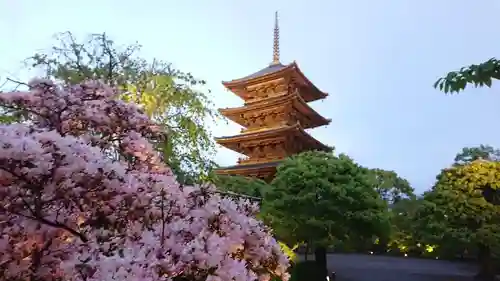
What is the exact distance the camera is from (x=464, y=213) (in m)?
14.6

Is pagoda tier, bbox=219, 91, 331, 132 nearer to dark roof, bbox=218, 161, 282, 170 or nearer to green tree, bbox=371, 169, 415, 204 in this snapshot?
dark roof, bbox=218, 161, 282, 170

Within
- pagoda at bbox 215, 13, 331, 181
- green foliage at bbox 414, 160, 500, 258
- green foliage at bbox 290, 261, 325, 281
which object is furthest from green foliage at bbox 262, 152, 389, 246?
pagoda at bbox 215, 13, 331, 181

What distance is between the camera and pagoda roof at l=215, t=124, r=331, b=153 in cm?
2058

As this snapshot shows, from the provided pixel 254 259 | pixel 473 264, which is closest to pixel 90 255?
pixel 254 259

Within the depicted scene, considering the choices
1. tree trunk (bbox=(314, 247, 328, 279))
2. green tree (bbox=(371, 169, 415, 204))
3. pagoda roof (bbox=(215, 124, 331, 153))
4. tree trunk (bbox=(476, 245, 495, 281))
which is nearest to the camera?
tree trunk (bbox=(314, 247, 328, 279))

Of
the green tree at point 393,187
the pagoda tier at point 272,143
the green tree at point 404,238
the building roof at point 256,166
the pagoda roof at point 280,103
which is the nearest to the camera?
the building roof at point 256,166

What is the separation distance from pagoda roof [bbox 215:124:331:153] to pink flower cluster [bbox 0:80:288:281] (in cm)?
1793

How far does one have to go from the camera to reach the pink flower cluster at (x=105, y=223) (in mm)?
1751

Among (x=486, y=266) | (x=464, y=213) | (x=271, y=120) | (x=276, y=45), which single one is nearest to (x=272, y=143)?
(x=271, y=120)

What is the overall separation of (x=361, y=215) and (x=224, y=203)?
10669mm

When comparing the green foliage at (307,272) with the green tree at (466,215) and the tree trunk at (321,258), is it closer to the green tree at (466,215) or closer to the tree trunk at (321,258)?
the tree trunk at (321,258)

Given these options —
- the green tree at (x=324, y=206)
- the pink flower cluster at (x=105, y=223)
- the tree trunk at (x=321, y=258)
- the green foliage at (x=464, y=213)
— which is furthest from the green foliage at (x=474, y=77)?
the green foliage at (x=464, y=213)

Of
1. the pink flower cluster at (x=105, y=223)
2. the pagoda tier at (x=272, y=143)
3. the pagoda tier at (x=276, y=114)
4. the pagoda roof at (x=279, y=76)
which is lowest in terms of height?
the pink flower cluster at (x=105, y=223)

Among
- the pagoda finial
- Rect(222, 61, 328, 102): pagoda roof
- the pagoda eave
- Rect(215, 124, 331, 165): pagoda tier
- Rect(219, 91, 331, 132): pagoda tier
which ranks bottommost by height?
the pagoda eave
